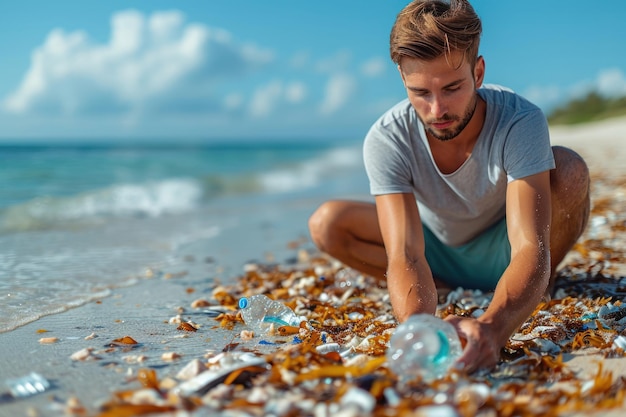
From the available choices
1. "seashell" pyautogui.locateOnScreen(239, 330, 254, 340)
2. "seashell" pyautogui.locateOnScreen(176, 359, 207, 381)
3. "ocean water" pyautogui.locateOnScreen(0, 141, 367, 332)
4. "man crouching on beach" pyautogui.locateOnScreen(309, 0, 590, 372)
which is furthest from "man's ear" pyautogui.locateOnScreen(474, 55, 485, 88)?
"ocean water" pyautogui.locateOnScreen(0, 141, 367, 332)

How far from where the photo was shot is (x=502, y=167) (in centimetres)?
346

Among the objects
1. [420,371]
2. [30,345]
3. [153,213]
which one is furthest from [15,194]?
[420,371]

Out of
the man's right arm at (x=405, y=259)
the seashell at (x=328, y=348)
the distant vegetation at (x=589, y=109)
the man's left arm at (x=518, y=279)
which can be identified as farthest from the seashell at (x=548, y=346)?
the distant vegetation at (x=589, y=109)

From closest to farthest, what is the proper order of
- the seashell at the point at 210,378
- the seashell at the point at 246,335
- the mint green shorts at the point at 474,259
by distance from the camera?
the seashell at the point at 210,378 < the seashell at the point at 246,335 < the mint green shorts at the point at 474,259

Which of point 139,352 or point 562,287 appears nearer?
point 139,352

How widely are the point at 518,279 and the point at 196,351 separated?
1.52 m

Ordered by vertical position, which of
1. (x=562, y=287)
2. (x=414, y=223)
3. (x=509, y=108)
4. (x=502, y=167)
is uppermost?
(x=509, y=108)

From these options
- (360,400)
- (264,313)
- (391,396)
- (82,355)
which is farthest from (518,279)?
(82,355)

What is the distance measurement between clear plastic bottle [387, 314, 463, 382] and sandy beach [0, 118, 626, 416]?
132mm

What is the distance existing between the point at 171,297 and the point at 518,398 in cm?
274

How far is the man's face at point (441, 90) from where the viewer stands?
10.2 ft

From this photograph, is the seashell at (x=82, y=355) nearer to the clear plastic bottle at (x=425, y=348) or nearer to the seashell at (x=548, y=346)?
the clear plastic bottle at (x=425, y=348)

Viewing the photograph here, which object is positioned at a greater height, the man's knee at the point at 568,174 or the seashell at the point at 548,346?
the man's knee at the point at 568,174

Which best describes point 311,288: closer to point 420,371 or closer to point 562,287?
point 562,287
